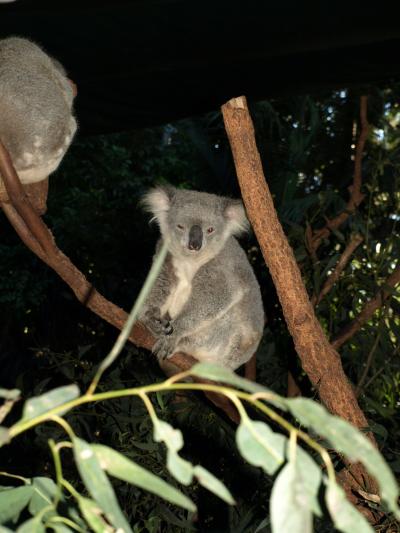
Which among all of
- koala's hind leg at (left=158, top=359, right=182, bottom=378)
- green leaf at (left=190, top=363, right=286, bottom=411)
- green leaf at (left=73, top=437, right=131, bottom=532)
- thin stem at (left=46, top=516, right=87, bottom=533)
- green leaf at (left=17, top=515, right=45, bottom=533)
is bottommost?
koala's hind leg at (left=158, top=359, right=182, bottom=378)

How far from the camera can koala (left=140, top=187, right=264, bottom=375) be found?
109 inches

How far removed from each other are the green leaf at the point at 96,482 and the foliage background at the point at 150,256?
2.12 m

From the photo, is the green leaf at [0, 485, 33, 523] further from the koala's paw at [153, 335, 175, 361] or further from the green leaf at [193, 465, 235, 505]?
the koala's paw at [153, 335, 175, 361]

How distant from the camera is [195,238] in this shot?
2.64 m

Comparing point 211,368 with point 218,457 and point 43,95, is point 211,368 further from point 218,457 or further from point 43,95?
point 218,457

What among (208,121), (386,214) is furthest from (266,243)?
(208,121)

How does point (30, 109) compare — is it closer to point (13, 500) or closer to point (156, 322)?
point (156, 322)

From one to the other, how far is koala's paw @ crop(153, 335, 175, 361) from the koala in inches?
2.3

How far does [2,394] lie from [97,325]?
13.5ft

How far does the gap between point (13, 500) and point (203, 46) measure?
1798mm

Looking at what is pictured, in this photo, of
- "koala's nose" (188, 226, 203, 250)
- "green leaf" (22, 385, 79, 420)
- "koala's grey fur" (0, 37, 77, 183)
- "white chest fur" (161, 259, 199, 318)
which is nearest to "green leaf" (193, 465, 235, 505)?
"green leaf" (22, 385, 79, 420)

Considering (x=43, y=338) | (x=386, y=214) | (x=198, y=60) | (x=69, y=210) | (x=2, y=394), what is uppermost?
A: (x=198, y=60)

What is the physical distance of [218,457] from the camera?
3.41 meters

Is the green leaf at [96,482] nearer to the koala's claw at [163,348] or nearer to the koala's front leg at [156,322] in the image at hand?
the koala's claw at [163,348]
